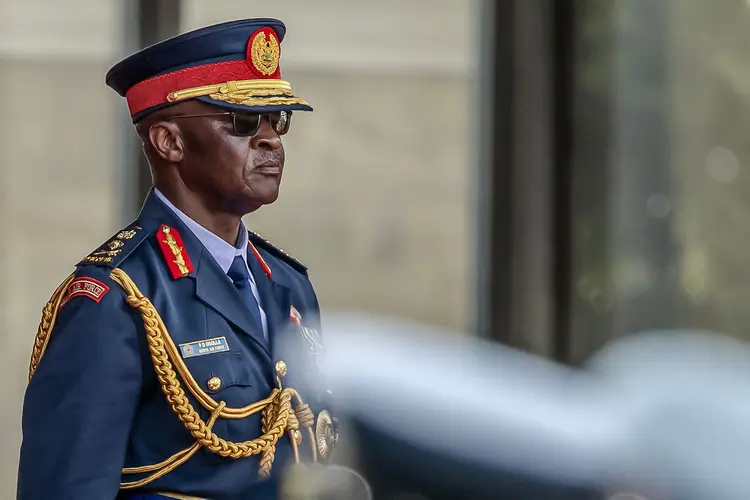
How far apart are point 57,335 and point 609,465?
1.73 feet

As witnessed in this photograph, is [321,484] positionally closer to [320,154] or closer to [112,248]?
[112,248]

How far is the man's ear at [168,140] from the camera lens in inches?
30.0

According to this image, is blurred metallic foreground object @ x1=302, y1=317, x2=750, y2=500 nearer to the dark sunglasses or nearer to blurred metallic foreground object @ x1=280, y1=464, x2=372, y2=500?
blurred metallic foreground object @ x1=280, y1=464, x2=372, y2=500

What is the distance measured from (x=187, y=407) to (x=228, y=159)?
0.59 ft

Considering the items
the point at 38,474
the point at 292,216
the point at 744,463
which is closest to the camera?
the point at 744,463

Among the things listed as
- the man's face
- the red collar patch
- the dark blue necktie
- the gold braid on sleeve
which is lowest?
the gold braid on sleeve

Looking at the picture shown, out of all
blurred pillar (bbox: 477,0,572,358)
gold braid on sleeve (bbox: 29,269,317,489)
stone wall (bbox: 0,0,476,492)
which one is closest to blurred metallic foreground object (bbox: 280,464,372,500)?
gold braid on sleeve (bbox: 29,269,317,489)

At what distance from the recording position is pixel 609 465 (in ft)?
0.95

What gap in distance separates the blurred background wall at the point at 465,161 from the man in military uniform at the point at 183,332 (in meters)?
1.21

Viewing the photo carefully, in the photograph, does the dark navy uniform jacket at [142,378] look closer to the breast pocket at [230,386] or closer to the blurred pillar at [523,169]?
the breast pocket at [230,386]

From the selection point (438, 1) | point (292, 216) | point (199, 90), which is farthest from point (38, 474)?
point (438, 1)

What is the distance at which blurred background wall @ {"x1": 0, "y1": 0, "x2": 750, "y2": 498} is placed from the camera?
77.8 inches

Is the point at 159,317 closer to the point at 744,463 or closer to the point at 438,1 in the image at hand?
the point at 744,463

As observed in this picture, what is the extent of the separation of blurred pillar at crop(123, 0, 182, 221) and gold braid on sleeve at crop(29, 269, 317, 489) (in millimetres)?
1204
